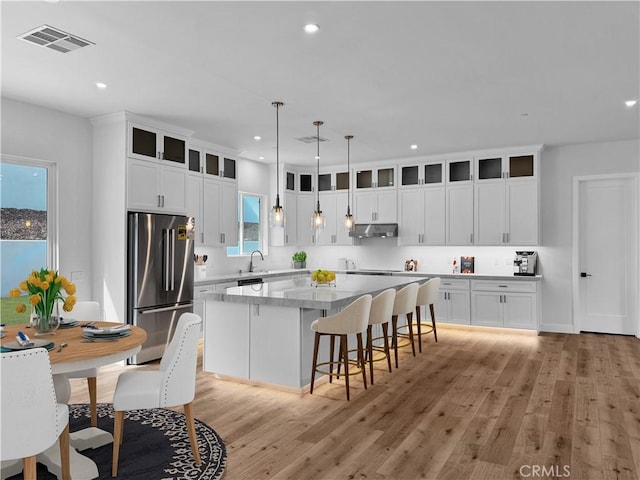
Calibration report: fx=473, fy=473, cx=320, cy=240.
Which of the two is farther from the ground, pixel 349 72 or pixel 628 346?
pixel 349 72

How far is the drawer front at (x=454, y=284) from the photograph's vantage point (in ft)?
23.7

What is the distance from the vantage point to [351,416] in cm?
368

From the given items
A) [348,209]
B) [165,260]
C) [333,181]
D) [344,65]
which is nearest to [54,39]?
[344,65]

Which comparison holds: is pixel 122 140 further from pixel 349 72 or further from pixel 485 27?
pixel 485 27

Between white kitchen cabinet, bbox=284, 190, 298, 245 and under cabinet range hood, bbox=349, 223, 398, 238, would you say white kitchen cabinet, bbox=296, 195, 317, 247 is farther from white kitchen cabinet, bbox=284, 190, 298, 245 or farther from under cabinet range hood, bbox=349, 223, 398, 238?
under cabinet range hood, bbox=349, 223, 398, 238

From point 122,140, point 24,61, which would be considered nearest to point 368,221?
point 122,140

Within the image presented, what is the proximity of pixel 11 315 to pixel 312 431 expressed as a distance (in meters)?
3.38

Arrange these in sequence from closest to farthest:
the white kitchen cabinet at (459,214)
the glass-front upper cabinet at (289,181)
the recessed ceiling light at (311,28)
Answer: the recessed ceiling light at (311,28) → the white kitchen cabinet at (459,214) → the glass-front upper cabinet at (289,181)

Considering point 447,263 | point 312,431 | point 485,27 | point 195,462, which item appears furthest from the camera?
point 447,263

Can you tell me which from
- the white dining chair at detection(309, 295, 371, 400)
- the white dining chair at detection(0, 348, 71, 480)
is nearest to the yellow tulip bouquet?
the white dining chair at detection(0, 348, 71, 480)

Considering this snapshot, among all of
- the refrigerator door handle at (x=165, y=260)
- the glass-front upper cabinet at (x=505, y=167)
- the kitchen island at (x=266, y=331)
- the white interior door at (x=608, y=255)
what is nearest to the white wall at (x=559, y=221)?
the white interior door at (x=608, y=255)

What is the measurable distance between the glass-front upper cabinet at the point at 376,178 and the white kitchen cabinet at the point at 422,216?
0.30 meters

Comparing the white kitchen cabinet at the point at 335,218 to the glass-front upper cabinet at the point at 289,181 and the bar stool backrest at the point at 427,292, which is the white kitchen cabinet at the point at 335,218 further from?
the bar stool backrest at the point at 427,292

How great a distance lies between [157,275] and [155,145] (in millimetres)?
1537
